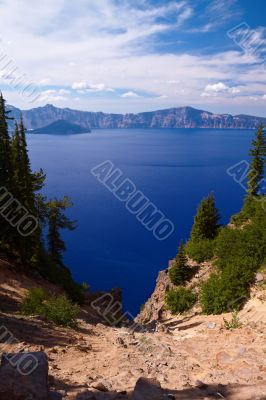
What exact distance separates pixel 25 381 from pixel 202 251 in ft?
104

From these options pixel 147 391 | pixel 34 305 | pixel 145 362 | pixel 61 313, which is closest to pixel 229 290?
pixel 61 313

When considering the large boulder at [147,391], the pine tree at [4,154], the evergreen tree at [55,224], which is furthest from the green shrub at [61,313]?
the evergreen tree at [55,224]

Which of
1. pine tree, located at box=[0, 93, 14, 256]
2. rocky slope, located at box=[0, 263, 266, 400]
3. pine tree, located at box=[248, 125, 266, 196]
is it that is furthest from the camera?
pine tree, located at box=[248, 125, 266, 196]

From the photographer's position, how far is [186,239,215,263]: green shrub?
3681cm

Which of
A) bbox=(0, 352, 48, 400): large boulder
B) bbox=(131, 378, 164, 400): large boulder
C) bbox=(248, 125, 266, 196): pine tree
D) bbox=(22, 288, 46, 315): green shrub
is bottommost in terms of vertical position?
bbox=(22, 288, 46, 315): green shrub

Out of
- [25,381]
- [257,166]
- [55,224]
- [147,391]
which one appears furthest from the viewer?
[257,166]

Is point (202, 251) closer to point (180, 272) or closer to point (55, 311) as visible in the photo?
point (180, 272)

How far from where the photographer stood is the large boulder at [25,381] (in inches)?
269

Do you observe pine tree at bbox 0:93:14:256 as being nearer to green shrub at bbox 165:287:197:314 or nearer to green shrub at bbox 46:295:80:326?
green shrub at bbox 46:295:80:326

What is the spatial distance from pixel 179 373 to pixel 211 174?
437 ft

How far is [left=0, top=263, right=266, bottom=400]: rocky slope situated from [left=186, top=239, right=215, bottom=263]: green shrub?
58.7 feet

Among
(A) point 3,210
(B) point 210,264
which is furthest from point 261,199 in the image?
(A) point 3,210

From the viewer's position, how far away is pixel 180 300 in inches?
1246

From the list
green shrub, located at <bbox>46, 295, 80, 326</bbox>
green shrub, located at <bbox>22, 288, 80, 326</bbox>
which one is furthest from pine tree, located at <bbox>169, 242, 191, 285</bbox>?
green shrub, located at <bbox>46, 295, 80, 326</bbox>
